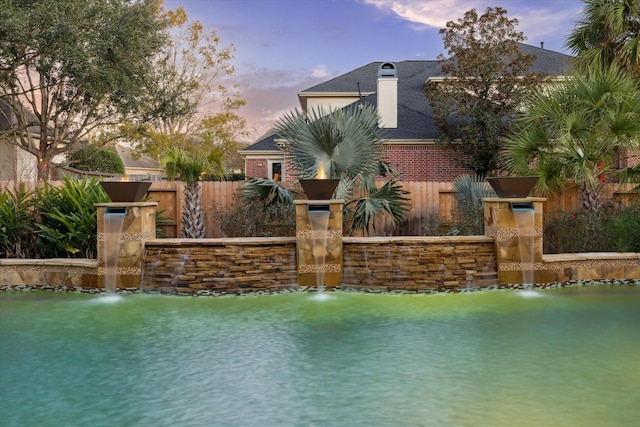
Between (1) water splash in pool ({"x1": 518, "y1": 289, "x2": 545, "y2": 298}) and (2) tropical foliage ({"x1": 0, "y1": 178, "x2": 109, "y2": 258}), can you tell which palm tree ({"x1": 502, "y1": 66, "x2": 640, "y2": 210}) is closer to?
(1) water splash in pool ({"x1": 518, "y1": 289, "x2": 545, "y2": 298})

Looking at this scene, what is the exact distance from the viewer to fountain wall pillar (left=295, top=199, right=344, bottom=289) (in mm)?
9297

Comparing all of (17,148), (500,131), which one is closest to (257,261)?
Result: (500,131)

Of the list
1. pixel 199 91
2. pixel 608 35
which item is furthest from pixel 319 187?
pixel 199 91

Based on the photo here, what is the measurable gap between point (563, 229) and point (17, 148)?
25263 millimetres

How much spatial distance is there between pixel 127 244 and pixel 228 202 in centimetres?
457

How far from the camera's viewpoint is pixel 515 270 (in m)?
9.25

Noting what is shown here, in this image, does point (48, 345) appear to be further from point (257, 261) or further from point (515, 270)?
point (515, 270)

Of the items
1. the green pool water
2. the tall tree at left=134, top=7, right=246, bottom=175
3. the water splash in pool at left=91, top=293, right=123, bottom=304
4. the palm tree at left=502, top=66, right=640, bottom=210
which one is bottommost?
the green pool water

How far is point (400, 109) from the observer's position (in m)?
24.5

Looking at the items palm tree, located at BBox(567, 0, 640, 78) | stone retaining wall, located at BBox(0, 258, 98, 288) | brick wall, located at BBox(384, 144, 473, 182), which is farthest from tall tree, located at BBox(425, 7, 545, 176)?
stone retaining wall, located at BBox(0, 258, 98, 288)

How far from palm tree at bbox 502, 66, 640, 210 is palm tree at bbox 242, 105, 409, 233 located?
9.38 ft

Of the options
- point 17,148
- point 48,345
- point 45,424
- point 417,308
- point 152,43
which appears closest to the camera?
point 45,424

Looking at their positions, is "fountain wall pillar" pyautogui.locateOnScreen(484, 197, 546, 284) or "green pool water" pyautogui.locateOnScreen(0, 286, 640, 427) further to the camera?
"fountain wall pillar" pyautogui.locateOnScreen(484, 197, 546, 284)

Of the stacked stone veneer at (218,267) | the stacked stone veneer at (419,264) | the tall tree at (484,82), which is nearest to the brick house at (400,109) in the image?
the tall tree at (484,82)
